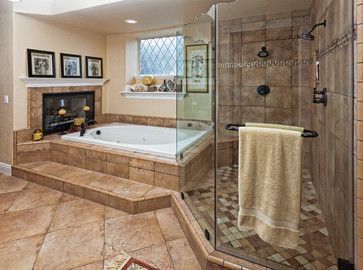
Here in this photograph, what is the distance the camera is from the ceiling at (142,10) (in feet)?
9.77

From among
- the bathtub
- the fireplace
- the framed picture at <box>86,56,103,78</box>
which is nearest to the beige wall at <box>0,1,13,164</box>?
the fireplace

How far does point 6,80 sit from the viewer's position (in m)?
3.42

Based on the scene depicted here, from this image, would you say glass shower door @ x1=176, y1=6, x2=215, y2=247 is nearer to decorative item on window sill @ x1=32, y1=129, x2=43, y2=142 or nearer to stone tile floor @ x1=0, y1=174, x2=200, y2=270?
stone tile floor @ x1=0, y1=174, x2=200, y2=270

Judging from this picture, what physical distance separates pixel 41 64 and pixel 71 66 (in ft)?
1.69

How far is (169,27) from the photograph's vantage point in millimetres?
4039

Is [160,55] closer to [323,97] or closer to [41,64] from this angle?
[41,64]

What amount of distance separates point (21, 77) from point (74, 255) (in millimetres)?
2643

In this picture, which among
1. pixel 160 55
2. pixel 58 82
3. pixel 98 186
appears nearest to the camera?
pixel 98 186

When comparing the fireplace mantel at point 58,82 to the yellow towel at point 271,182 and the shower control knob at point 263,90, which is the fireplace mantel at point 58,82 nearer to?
the shower control knob at point 263,90

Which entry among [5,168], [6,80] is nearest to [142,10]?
[6,80]

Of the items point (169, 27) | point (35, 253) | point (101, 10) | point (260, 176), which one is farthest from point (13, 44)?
point (260, 176)

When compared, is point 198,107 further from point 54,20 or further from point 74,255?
point 54,20

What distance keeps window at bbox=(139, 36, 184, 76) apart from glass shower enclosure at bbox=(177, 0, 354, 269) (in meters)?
0.56

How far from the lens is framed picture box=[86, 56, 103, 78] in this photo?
14.4 feet
